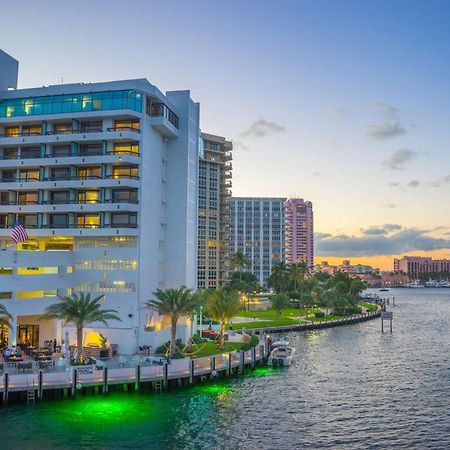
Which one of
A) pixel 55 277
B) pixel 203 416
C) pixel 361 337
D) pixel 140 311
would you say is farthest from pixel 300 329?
pixel 203 416

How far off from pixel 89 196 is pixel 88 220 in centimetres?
357

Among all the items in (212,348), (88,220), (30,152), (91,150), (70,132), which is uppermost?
(70,132)

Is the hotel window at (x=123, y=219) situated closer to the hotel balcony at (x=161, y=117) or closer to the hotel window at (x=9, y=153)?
the hotel balcony at (x=161, y=117)

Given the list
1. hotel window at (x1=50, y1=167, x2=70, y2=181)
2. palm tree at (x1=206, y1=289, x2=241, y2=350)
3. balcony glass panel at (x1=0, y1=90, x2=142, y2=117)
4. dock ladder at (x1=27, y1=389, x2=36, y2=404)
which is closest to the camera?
dock ladder at (x1=27, y1=389, x2=36, y2=404)

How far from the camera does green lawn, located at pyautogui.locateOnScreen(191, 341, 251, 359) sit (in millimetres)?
69625

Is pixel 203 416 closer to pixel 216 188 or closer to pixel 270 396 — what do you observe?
pixel 270 396

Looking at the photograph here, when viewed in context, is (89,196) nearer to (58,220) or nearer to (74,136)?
(58,220)

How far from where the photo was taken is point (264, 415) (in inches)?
1951

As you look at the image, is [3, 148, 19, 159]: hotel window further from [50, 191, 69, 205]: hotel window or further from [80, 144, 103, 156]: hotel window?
[80, 144, 103, 156]: hotel window

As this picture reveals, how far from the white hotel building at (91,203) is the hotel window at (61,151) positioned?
0.16 metres

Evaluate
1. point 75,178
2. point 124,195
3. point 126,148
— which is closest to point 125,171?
point 126,148

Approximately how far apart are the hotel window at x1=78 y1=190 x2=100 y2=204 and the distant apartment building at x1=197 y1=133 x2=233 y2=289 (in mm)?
96300

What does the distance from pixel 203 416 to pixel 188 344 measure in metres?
Answer: 25.8

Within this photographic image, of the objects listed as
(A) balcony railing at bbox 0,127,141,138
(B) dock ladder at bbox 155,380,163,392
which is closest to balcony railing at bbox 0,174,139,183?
(A) balcony railing at bbox 0,127,141,138
